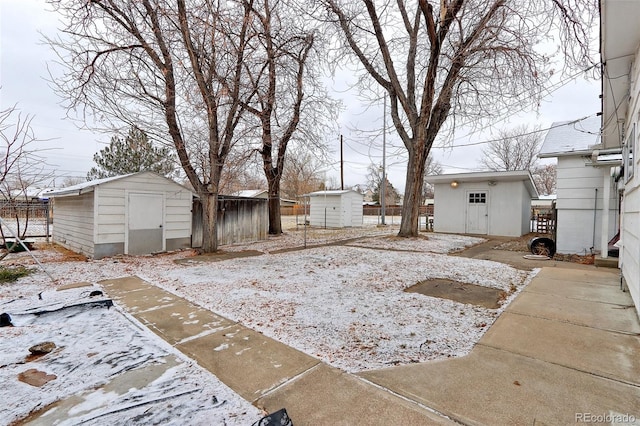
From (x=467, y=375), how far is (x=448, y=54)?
9743mm

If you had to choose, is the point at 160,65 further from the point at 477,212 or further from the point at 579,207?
the point at 477,212

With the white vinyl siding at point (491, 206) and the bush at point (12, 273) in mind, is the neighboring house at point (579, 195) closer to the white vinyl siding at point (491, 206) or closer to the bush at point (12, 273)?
the white vinyl siding at point (491, 206)

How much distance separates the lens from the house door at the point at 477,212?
13.2 m

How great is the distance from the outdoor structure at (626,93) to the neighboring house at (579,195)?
134 cm

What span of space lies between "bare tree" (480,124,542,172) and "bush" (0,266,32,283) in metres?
32.1

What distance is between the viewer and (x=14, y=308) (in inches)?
142

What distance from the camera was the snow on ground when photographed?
79.9 inches

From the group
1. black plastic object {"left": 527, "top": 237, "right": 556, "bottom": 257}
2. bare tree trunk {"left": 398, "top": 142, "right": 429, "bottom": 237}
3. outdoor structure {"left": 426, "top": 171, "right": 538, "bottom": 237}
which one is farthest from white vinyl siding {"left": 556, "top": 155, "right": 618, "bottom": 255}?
outdoor structure {"left": 426, "top": 171, "right": 538, "bottom": 237}

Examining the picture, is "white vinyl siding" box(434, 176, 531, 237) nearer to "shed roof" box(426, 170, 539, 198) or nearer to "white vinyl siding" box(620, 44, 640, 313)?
"shed roof" box(426, 170, 539, 198)

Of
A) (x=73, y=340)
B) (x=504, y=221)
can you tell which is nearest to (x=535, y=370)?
(x=73, y=340)

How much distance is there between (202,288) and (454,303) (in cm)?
359

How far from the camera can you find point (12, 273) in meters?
5.22

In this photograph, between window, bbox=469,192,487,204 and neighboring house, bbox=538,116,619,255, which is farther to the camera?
window, bbox=469,192,487,204

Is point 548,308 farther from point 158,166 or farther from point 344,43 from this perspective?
point 158,166
